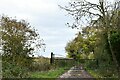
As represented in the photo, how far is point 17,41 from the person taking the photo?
24391 millimetres

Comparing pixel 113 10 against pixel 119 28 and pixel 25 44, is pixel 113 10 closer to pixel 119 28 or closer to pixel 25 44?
pixel 119 28

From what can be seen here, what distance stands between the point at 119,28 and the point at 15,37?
24.0 ft

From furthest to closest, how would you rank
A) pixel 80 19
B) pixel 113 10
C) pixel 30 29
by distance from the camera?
pixel 30 29 → pixel 113 10 → pixel 80 19

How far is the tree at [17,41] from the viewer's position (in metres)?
22.8

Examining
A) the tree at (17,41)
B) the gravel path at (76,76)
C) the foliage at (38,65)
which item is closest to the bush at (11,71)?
the tree at (17,41)

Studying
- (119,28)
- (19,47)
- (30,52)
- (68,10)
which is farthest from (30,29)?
(68,10)

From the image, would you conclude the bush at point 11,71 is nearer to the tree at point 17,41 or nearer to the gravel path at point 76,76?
the tree at point 17,41

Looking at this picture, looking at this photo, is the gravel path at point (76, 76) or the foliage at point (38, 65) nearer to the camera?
the gravel path at point (76, 76)

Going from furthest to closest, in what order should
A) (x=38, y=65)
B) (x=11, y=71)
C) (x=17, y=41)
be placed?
(x=38, y=65) → (x=17, y=41) → (x=11, y=71)

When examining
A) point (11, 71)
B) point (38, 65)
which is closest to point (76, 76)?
point (38, 65)

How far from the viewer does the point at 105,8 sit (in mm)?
18828

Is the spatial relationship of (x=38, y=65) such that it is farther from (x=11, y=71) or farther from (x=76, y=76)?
(x=11, y=71)

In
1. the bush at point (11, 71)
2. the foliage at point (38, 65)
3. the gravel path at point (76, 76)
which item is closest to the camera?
the bush at point (11, 71)

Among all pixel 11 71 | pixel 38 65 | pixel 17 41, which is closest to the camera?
pixel 11 71
